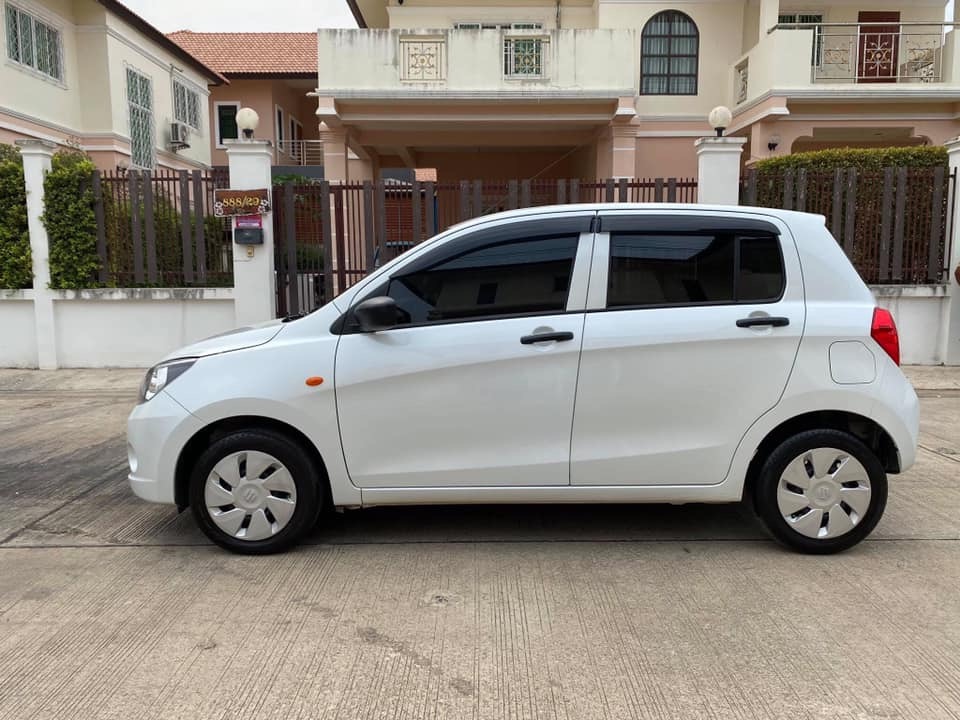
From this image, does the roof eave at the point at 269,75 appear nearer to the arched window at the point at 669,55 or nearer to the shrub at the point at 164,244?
the arched window at the point at 669,55

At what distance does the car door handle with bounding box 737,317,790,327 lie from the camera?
4023 millimetres

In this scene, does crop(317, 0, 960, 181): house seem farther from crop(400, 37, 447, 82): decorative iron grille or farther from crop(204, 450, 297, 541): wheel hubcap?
crop(204, 450, 297, 541): wheel hubcap

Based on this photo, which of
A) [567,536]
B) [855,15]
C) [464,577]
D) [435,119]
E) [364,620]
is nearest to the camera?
[364,620]

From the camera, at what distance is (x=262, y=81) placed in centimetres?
3019

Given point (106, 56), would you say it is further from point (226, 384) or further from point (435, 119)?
point (226, 384)

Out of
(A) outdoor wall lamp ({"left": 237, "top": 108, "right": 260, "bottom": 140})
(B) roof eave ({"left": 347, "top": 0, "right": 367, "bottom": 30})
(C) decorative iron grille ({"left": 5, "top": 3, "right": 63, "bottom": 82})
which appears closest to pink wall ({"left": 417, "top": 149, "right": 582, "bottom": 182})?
(B) roof eave ({"left": 347, "top": 0, "right": 367, "bottom": 30})

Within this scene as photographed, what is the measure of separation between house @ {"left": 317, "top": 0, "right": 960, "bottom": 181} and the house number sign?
570cm

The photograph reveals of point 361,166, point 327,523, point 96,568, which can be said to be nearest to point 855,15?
point 361,166

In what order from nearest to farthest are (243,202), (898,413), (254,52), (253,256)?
1. (898,413)
2. (243,202)
3. (253,256)
4. (254,52)

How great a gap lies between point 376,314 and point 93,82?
59.7ft

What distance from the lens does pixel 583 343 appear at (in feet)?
13.1

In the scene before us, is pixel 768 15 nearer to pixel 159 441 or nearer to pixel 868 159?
pixel 868 159

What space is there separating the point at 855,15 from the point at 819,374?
17717 mm

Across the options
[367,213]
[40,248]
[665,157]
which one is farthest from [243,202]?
[665,157]
